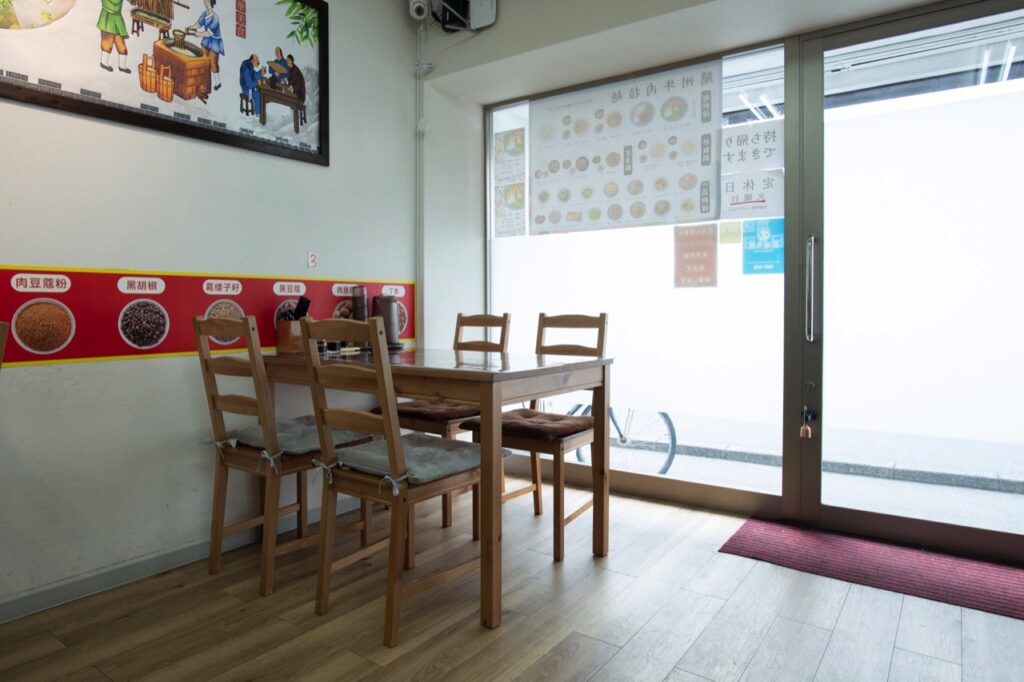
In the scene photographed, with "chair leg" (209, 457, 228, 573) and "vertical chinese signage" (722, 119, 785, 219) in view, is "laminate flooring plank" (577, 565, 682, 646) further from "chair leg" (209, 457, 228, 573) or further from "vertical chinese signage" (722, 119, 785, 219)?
"vertical chinese signage" (722, 119, 785, 219)

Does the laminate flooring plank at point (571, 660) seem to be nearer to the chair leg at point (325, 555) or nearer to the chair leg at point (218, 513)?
the chair leg at point (325, 555)

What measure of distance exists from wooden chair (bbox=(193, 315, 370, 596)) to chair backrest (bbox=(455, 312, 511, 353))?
0.97 metres

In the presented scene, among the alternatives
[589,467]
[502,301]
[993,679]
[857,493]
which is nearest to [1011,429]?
[857,493]

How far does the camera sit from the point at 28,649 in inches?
76.7

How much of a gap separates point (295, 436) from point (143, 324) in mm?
718

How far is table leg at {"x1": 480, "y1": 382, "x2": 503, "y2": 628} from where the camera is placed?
204cm

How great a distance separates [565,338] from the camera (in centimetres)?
354

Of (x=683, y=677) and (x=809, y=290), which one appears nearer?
(x=683, y=677)

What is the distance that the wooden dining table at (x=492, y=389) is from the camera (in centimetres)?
205

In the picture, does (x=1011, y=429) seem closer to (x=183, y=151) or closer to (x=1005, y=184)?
(x=1005, y=184)

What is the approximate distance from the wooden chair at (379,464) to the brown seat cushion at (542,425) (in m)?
0.38

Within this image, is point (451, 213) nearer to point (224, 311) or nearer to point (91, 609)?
point (224, 311)

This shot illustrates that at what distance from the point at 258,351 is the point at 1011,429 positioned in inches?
Result: 115

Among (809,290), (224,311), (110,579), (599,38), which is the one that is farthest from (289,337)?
(809,290)
